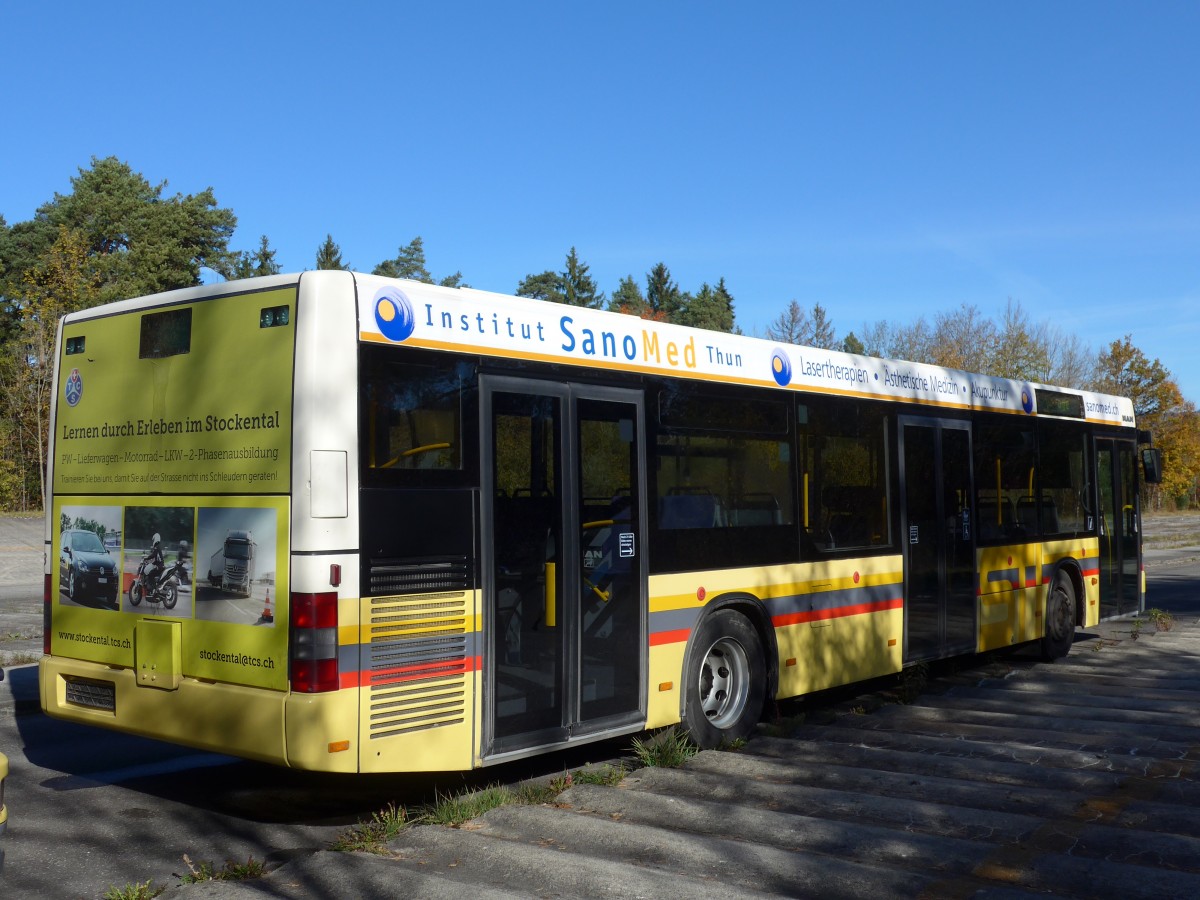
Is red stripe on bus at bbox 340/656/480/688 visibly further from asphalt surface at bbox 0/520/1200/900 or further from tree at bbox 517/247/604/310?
tree at bbox 517/247/604/310

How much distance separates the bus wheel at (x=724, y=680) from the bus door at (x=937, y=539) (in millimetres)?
2368

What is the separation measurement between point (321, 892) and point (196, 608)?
203 cm

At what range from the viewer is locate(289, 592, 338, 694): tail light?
20.2ft

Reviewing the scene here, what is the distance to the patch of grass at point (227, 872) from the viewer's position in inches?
221

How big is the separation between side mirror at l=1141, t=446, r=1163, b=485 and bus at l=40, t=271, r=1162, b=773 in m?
5.91

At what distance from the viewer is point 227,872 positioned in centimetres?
569

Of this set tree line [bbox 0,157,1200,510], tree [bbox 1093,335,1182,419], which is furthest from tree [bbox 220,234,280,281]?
tree [bbox 1093,335,1182,419]

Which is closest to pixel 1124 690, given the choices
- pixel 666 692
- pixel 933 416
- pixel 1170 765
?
pixel 933 416

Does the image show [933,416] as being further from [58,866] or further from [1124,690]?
[58,866]

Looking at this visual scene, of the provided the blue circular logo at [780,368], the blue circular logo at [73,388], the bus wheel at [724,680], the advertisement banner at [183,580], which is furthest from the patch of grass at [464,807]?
the blue circular logo at [780,368]

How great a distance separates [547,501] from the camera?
7.40 metres

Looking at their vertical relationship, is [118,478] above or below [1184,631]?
above

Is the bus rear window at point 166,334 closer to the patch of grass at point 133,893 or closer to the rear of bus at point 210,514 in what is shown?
the rear of bus at point 210,514

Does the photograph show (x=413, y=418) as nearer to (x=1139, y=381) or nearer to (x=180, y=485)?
(x=180, y=485)
